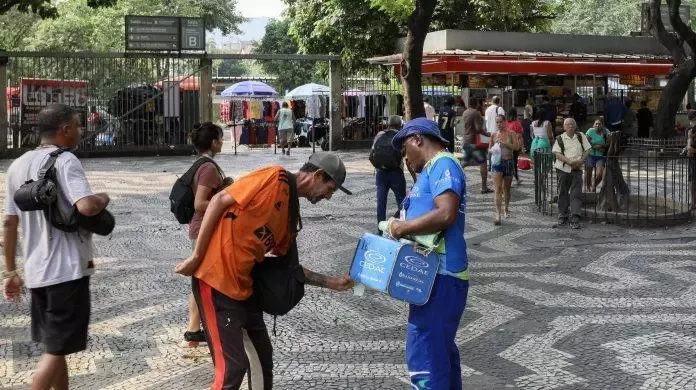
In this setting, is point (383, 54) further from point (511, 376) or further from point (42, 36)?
point (511, 376)

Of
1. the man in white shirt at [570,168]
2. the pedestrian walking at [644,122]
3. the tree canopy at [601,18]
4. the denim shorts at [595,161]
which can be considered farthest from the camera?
the tree canopy at [601,18]

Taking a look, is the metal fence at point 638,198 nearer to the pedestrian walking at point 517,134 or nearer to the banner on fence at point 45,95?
the pedestrian walking at point 517,134

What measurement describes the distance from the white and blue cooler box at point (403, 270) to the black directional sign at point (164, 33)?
67.9 ft

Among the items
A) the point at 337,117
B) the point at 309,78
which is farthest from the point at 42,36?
the point at 337,117

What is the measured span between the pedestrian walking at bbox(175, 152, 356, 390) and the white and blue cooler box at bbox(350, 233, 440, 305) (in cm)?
38

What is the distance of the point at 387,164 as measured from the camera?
1077cm

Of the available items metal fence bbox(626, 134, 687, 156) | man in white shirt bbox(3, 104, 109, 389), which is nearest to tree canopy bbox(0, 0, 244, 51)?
metal fence bbox(626, 134, 687, 156)

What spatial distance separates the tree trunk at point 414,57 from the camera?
15466 mm

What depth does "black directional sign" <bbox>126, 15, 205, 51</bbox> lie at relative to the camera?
2392 centimetres

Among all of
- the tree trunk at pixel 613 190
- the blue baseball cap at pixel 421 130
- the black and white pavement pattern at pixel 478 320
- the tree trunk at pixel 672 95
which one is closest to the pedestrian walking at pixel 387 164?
the black and white pavement pattern at pixel 478 320

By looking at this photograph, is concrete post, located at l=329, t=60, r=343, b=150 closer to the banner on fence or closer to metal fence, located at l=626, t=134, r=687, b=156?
the banner on fence

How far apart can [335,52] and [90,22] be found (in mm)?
19436

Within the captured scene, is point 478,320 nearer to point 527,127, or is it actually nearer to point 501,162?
point 501,162

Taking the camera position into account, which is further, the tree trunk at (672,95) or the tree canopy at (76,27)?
the tree canopy at (76,27)
